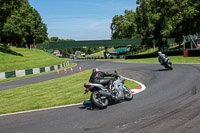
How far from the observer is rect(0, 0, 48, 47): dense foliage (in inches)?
1680

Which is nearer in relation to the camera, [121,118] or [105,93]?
[121,118]

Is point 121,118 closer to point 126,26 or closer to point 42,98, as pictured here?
point 42,98

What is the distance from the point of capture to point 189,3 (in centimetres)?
5856

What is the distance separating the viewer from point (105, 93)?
26.4 ft

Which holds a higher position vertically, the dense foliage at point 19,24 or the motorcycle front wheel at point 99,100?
the dense foliage at point 19,24

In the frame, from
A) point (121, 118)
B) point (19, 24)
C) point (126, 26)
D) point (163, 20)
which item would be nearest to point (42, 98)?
point (121, 118)

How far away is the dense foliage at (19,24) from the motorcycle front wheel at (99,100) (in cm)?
3934

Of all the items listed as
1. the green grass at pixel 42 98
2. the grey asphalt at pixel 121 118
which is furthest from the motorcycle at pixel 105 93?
the green grass at pixel 42 98

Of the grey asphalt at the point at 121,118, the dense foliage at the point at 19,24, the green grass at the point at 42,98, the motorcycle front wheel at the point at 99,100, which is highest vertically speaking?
the dense foliage at the point at 19,24

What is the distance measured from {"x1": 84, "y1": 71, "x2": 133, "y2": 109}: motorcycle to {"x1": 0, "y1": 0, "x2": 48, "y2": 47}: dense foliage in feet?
128

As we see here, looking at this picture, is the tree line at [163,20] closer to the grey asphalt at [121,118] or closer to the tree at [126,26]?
the tree at [126,26]

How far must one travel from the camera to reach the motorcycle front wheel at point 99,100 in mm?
7793

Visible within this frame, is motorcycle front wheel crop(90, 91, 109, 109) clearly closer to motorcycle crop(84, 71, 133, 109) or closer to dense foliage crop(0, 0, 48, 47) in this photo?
motorcycle crop(84, 71, 133, 109)

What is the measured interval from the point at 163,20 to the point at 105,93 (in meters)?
71.4
